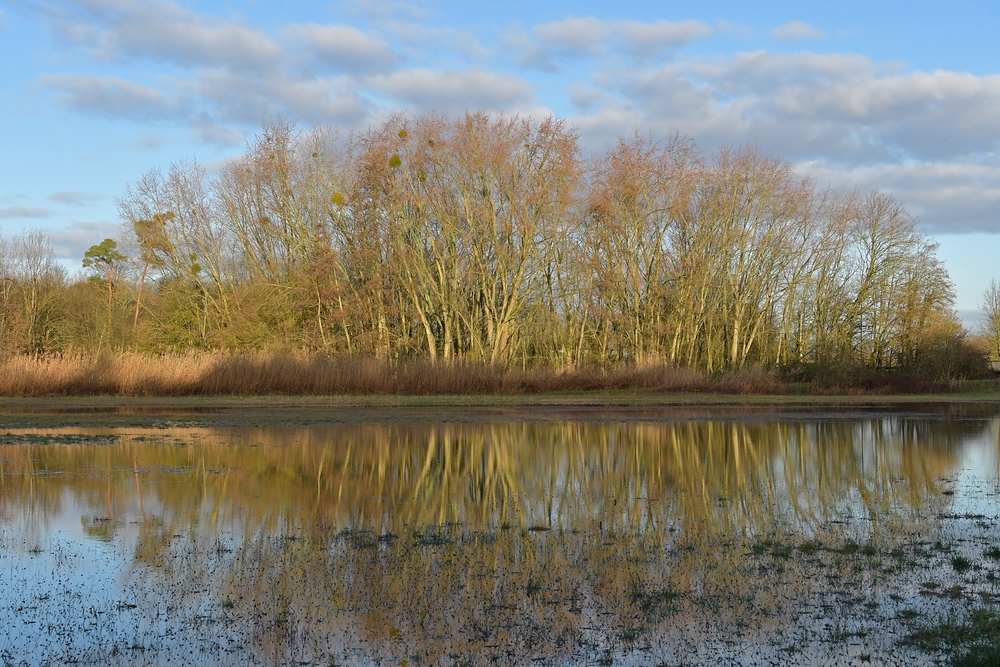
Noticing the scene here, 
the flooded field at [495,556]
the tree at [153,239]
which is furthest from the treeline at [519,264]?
the flooded field at [495,556]

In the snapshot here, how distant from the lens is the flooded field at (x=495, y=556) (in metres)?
5.62

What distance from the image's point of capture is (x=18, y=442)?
679 inches

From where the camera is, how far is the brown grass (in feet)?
108

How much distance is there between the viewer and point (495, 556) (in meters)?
7.81

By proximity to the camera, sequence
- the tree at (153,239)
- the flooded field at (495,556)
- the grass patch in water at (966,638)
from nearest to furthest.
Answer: the grass patch in water at (966,638) → the flooded field at (495,556) → the tree at (153,239)

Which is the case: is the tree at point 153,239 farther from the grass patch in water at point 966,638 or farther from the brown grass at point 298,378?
the grass patch in water at point 966,638

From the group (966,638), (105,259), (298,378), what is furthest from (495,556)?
(105,259)

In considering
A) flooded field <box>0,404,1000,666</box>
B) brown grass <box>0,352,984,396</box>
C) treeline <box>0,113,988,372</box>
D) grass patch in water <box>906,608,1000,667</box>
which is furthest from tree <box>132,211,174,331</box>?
grass patch in water <box>906,608,1000,667</box>

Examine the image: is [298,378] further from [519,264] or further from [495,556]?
[495,556]

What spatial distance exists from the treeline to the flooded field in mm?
24796

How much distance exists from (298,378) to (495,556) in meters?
27.5

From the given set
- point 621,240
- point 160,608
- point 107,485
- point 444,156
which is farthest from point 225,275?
point 160,608

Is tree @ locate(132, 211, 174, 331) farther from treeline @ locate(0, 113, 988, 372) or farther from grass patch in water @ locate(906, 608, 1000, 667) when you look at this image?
grass patch in water @ locate(906, 608, 1000, 667)

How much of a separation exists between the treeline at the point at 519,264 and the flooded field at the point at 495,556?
81.4 feet
